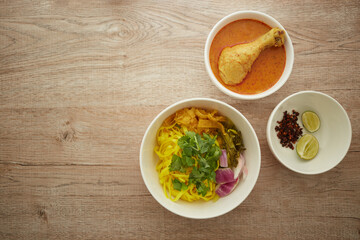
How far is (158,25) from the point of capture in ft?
5.20

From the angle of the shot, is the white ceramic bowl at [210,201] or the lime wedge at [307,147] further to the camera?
the lime wedge at [307,147]

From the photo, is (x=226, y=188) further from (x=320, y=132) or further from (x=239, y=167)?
(x=320, y=132)

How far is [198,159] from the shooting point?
1273 millimetres

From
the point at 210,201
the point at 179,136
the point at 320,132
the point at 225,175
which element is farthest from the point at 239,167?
the point at 320,132

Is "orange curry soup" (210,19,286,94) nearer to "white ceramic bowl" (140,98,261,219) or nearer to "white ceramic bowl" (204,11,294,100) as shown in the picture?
"white ceramic bowl" (204,11,294,100)

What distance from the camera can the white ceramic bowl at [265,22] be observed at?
4.43 ft

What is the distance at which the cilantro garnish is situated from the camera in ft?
4.13

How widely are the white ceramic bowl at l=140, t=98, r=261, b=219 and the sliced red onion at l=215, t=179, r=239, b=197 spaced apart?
2 centimetres

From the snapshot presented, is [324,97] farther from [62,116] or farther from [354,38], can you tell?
[62,116]

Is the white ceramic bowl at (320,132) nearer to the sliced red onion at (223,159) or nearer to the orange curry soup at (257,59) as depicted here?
the orange curry soup at (257,59)

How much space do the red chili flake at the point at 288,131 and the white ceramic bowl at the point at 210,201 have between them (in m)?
0.30

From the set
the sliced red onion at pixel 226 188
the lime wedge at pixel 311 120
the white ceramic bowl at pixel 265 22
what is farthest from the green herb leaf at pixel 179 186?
the lime wedge at pixel 311 120

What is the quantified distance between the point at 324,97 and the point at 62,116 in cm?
160

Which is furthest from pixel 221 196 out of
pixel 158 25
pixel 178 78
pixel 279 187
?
pixel 158 25
